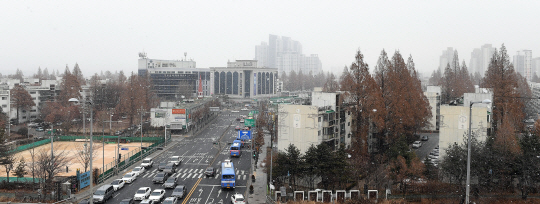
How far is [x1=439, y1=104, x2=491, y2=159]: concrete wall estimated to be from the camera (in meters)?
26.2

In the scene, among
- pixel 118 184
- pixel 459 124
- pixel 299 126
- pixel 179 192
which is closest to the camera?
pixel 179 192

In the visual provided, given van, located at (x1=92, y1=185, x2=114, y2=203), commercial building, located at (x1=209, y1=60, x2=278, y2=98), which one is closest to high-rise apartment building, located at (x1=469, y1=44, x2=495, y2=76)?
commercial building, located at (x1=209, y1=60, x2=278, y2=98)

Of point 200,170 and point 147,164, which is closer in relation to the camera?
point 200,170

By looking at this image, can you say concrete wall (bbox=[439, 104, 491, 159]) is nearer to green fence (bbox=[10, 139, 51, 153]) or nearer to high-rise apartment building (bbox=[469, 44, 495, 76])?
green fence (bbox=[10, 139, 51, 153])

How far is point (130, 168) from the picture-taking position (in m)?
29.9

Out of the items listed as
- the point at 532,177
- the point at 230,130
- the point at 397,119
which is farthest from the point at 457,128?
the point at 230,130

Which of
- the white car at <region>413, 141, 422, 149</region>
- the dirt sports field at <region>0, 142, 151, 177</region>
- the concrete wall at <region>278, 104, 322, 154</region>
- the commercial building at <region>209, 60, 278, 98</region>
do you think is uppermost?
the commercial building at <region>209, 60, 278, 98</region>

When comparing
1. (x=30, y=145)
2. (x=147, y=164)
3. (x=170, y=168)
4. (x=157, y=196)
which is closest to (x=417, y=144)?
(x=170, y=168)

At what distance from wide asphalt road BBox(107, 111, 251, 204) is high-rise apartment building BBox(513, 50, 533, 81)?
110 meters

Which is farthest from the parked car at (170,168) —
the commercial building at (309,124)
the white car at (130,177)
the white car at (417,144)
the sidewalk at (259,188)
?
the white car at (417,144)

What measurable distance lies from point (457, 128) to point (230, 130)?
3267 centimetres

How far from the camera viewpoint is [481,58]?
148 metres

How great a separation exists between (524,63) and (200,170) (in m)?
131

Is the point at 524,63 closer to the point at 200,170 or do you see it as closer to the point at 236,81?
the point at 236,81
